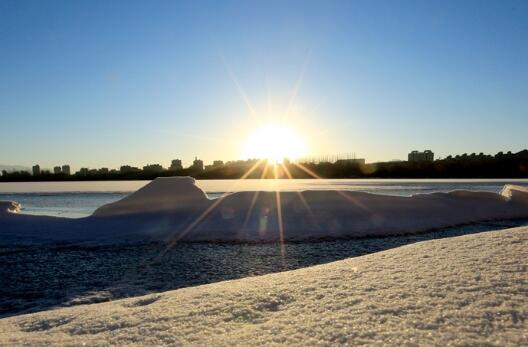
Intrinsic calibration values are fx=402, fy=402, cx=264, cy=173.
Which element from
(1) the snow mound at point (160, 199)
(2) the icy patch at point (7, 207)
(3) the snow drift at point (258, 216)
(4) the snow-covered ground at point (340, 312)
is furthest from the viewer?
(2) the icy patch at point (7, 207)

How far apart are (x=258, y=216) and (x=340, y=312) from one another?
34.5ft

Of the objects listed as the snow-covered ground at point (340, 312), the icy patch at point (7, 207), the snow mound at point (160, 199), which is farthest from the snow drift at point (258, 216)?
the snow-covered ground at point (340, 312)

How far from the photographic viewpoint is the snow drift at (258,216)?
11.0 metres

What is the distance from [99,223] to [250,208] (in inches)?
188

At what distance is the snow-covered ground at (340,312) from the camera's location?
192cm

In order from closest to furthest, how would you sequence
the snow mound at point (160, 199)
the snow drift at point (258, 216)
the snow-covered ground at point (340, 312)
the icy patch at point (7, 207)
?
the snow-covered ground at point (340, 312), the snow drift at point (258, 216), the snow mound at point (160, 199), the icy patch at point (7, 207)

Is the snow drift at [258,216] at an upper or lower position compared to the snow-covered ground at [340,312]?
lower

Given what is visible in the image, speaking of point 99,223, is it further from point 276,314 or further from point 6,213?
point 276,314

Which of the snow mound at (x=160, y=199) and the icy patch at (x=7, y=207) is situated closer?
the snow mound at (x=160, y=199)

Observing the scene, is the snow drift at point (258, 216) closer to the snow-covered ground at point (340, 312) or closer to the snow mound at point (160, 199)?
the snow mound at point (160, 199)

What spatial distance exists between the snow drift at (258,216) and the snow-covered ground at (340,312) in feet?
23.5

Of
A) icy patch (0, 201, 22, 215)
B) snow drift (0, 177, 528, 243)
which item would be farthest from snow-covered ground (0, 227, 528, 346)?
icy patch (0, 201, 22, 215)

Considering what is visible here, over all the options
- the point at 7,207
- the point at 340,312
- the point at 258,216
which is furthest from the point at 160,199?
the point at 340,312

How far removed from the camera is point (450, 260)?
3049mm
